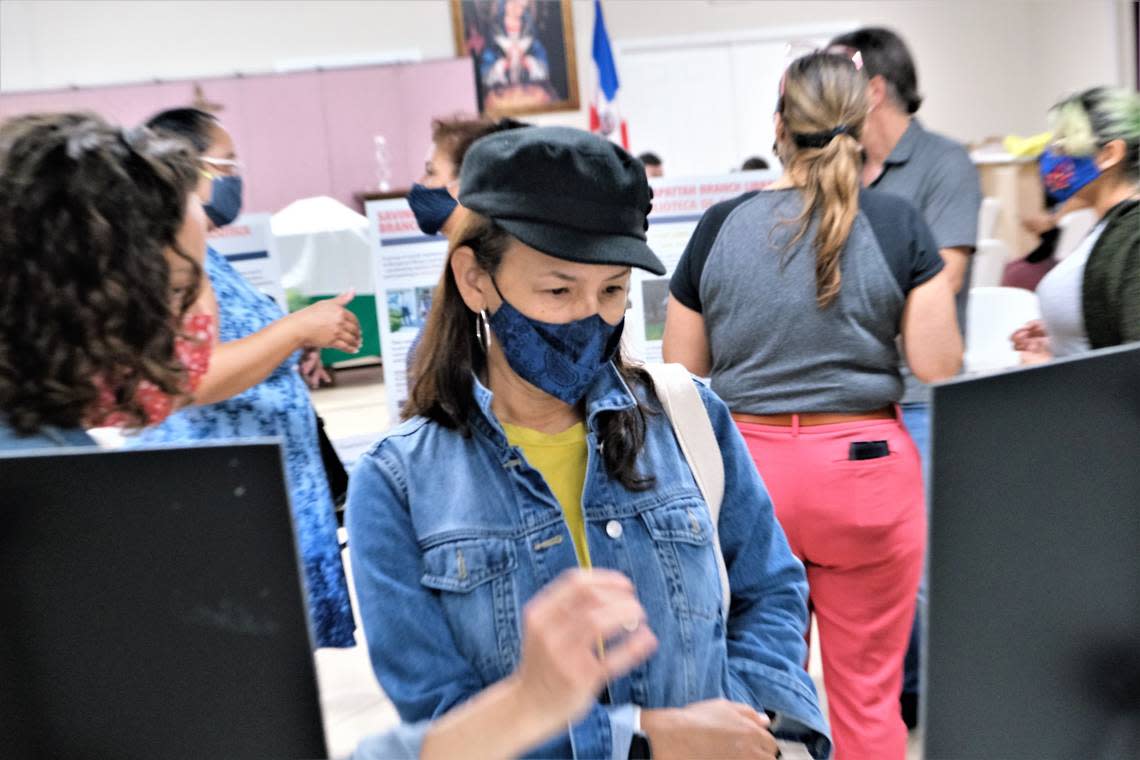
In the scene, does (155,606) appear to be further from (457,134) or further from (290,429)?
(457,134)

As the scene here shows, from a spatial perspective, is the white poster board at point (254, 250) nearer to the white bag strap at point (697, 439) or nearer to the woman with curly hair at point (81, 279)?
the woman with curly hair at point (81, 279)

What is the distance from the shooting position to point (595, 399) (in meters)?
1.34

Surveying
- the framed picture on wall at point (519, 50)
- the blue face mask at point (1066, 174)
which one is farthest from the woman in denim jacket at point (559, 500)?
the framed picture on wall at point (519, 50)

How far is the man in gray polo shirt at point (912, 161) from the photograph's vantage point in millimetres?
2693

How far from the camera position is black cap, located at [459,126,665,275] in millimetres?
1195

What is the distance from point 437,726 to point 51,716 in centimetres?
34

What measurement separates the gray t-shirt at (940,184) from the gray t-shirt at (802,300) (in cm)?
52

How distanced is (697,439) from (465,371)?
313mm

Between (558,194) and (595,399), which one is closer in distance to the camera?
(558,194)

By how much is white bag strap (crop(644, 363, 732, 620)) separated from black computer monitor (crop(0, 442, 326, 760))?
2.18 feet

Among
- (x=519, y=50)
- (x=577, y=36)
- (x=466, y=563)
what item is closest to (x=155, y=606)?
(x=466, y=563)

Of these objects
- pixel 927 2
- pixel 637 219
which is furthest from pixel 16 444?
pixel 927 2

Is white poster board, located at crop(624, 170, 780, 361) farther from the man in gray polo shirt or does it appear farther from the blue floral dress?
the blue floral dress

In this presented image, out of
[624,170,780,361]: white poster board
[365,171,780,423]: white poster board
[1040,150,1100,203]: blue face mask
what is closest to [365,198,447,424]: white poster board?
[365,171,780,423]: white poster board
